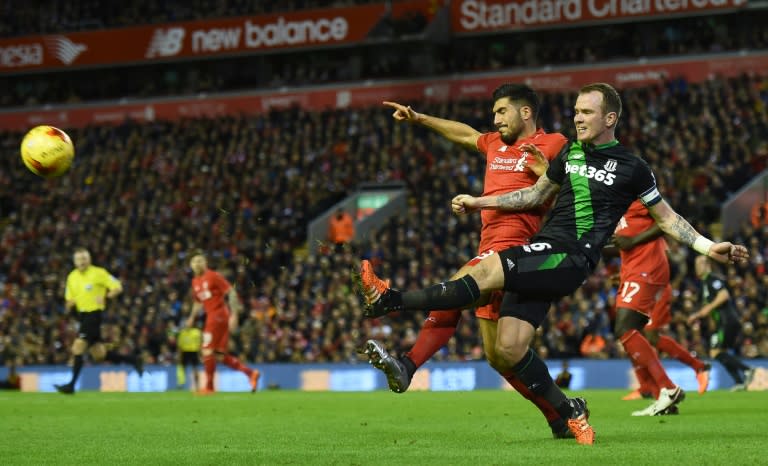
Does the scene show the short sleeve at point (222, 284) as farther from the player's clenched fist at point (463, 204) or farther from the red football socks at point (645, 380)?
the player's clenched fist at point (463, 204)

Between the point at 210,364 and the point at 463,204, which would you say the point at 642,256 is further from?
the point at 210,364

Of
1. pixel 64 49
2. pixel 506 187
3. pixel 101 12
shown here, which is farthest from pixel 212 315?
pixel 101 12

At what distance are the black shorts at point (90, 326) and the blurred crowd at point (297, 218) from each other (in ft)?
23.3

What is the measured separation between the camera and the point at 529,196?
8555mm

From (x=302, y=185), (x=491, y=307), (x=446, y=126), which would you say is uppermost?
(x=302, y=185)

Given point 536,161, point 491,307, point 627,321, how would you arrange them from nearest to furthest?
point 491,307
point 536,161
point 627,321

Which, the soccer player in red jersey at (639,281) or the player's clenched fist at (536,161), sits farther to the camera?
the soccer player in red jersey at (639,281)

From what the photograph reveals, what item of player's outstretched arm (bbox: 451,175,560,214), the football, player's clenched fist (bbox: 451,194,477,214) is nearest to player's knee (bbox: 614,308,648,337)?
player's outstretched arm (bbox: 451,175,560,214)

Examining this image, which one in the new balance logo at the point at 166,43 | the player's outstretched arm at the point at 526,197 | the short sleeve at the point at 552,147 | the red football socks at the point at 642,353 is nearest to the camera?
the player's outstretched arm at the point at 526,197

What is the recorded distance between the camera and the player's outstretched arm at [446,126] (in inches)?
371

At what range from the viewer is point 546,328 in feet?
79.5

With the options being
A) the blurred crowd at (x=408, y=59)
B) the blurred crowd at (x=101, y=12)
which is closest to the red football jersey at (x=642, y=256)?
the blurred crowd at (x=408, y=59)

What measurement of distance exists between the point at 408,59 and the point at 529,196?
3314 centimetres

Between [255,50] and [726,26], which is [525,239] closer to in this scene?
[726,26]
